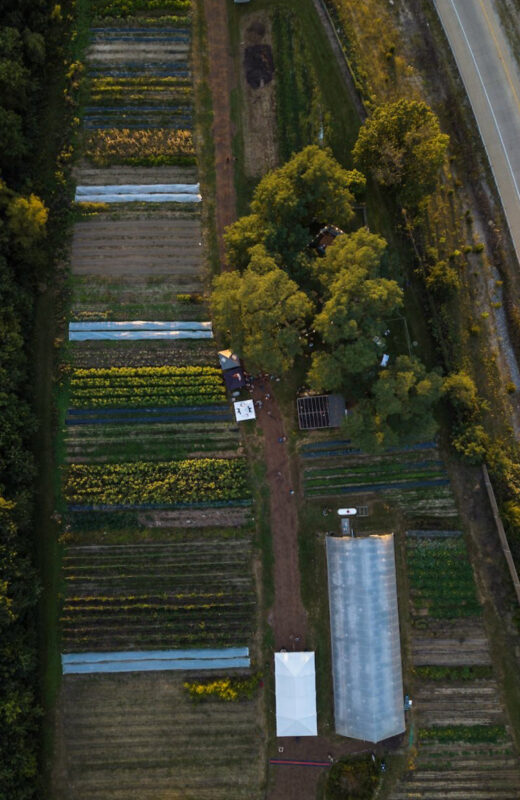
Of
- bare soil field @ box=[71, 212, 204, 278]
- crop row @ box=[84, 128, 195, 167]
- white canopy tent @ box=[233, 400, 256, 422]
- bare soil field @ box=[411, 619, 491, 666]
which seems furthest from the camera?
crop row @ box=[84, 128, 195, 167]

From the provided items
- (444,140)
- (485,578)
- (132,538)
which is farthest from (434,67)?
(132,538)

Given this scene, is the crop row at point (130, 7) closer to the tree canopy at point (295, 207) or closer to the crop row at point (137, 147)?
the crop row at point (137, 147)

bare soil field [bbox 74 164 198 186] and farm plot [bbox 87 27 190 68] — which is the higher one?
farm plot [bbox 87 27 190 68]

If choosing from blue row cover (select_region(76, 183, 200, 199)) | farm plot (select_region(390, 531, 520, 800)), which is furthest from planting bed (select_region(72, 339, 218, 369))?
farm plot (select_region(390, 531, 520, 800))

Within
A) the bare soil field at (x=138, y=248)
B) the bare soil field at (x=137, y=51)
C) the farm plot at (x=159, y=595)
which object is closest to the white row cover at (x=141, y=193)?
the bare soil field at (x=138, y=248)

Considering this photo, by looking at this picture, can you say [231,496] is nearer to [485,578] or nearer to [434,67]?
[485,578]

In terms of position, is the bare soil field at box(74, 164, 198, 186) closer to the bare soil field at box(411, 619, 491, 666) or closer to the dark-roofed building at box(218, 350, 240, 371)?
the dark-roofed building at box(218, 350, 240, 371)
